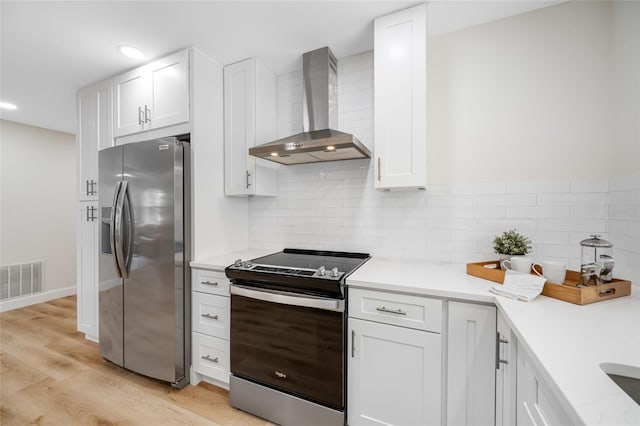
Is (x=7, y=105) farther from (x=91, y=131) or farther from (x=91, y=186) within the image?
(x=91, y=186)

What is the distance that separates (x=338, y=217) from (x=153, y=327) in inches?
64.6

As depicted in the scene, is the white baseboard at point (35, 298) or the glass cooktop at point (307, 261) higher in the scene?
the glass cooktop at point (307, 261)

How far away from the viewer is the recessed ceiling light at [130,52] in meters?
2.06

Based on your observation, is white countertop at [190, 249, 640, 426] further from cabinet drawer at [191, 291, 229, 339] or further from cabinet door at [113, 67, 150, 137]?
cabinet door at [113, 67, 150, 137]

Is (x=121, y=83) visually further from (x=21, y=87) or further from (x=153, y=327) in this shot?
(x=153, y=327)

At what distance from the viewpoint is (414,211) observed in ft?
6.57

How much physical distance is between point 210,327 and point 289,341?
75 cm

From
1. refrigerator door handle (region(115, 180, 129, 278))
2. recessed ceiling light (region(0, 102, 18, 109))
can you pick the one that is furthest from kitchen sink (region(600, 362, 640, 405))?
recessed ceiling light (region(0, 102, 18, 109))

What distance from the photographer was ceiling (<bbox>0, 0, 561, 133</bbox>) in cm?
167

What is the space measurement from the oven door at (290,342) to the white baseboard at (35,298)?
389 cm

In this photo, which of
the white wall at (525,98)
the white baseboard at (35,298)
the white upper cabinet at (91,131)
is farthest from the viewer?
the white baseboard at (35,298)

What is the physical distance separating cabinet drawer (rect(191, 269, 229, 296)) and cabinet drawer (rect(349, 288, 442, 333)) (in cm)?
96

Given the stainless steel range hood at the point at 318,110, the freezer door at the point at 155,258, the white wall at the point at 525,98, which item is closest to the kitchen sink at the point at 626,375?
the white wall at the point at 525,98

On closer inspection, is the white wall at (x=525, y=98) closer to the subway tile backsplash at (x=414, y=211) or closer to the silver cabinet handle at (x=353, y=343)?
the subway tile backsplash at (x=414, y=211)
